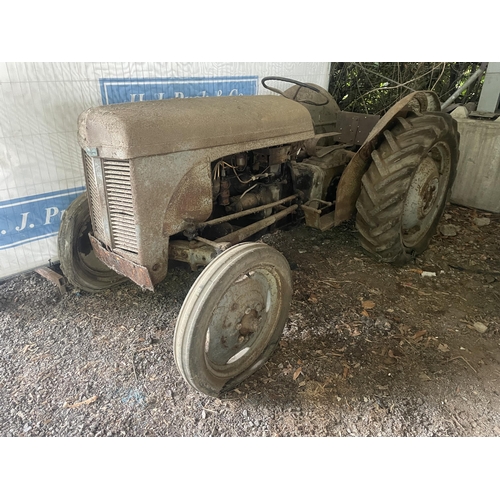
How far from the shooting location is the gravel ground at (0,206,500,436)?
208cm

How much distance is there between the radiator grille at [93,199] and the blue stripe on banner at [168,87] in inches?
49.5

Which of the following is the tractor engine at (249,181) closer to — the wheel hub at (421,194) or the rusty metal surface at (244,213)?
the rusty metal surface at (244,213)

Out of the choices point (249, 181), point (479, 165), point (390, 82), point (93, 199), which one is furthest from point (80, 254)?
point (390, 82)

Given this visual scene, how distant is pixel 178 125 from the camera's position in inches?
82.0

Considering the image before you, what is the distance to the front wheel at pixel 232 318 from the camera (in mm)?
1884

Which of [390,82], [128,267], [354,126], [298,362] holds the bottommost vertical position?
[298,362]

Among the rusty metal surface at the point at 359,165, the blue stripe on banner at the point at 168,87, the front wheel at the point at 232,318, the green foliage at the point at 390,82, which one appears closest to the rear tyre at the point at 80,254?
the blue stripe on banner at the point at 168,87

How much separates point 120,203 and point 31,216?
1.50 metres

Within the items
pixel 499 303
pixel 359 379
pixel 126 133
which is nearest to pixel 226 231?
pixel 126 133

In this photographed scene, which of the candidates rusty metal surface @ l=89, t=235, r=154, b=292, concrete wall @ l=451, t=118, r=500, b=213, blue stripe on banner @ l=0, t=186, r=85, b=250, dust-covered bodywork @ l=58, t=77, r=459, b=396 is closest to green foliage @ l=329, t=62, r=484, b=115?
concrete wall @ l=451, t=118, r=500, b=213

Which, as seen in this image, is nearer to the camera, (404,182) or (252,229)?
(252,229)

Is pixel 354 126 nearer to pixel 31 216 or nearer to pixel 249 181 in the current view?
pixel 249 181

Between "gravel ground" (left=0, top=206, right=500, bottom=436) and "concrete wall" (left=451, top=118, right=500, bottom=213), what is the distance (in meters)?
1.61

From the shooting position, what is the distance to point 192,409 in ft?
7.06
